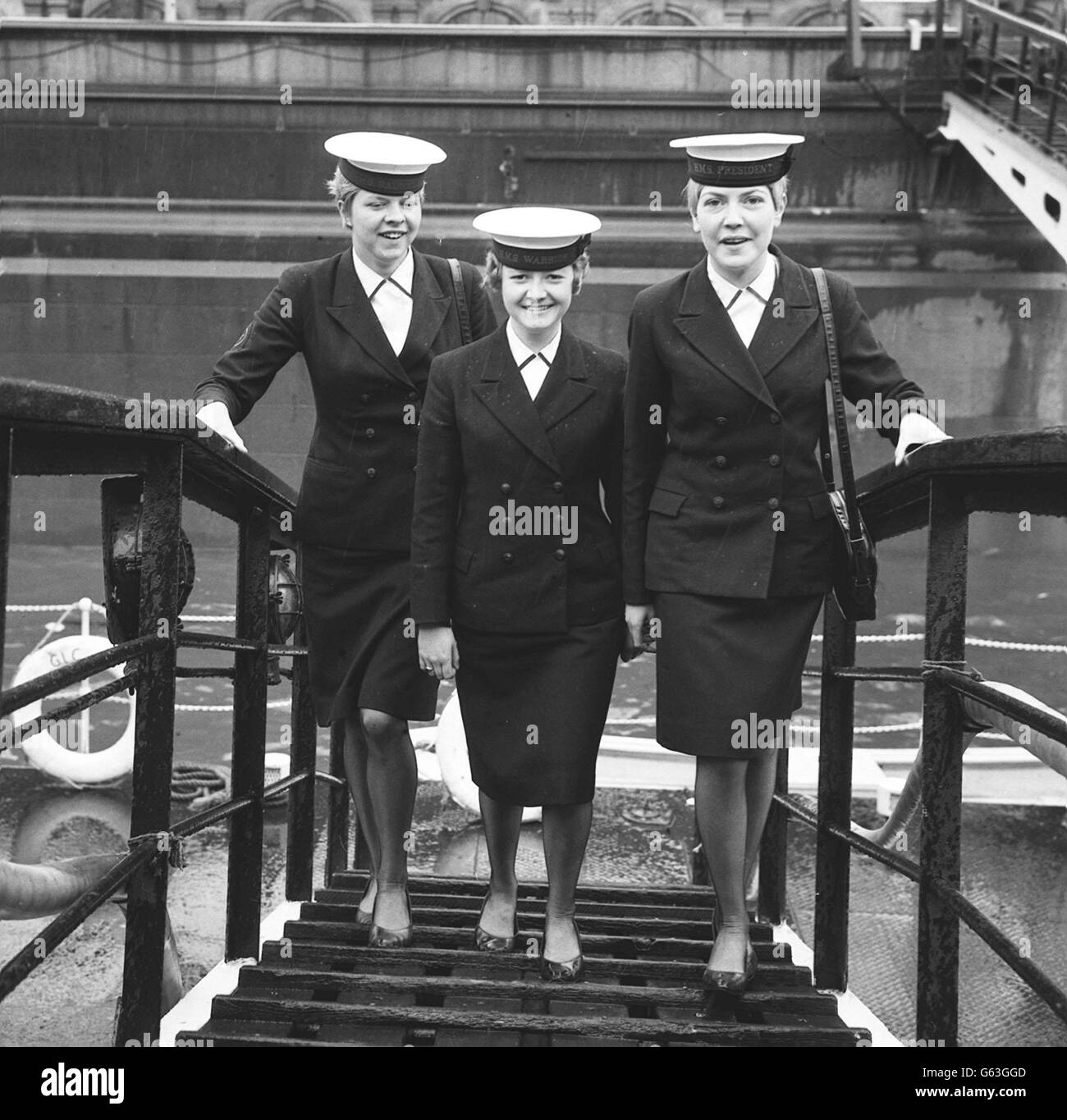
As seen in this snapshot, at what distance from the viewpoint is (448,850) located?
5.00 m

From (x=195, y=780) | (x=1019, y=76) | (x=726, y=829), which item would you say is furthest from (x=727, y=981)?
(x=1019, y=76)

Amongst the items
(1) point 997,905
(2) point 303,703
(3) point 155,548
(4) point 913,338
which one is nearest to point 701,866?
(1) point 997,905

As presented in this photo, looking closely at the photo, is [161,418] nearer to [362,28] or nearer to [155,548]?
[155,548]

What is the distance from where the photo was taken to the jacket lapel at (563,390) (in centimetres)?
305

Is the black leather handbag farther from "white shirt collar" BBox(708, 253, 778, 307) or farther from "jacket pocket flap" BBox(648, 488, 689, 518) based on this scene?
"jacket pocket flap" BBox(648, 488, 689, 518)

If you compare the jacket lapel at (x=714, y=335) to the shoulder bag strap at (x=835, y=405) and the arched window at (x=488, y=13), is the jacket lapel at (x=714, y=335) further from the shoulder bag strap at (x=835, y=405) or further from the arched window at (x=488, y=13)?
the arched window at (x=488, y=13)

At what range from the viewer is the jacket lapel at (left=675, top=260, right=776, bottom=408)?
9.41 ft

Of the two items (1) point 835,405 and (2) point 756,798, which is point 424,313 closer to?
(1) point 835,405

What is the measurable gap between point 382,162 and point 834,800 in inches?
68.5

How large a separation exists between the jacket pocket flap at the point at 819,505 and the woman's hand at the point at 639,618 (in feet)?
1.28

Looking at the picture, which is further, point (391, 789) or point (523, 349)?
point (391, 789)

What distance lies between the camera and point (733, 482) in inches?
113

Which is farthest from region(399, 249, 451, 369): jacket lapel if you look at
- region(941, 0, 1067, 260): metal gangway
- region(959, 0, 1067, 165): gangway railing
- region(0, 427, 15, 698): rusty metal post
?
region(959, 0, 1067, 165): gangway railing

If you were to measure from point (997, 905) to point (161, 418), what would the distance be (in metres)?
3.03
